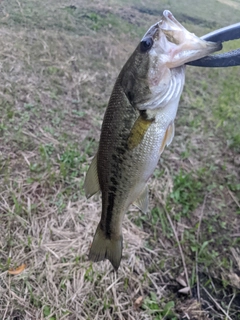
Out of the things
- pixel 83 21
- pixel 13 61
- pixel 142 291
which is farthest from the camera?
pixel 83 21

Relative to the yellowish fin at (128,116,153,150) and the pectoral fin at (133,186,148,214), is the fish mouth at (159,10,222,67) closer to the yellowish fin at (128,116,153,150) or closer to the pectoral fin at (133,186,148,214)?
the yellowish fin at (128,116,153,150)

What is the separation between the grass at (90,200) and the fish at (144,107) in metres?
1.00

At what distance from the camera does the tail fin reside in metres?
1.41

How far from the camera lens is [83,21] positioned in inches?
175

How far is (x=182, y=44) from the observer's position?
1.03m

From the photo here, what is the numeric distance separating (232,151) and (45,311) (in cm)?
210

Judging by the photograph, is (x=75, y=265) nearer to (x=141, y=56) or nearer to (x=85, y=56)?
(x=141, y=56)

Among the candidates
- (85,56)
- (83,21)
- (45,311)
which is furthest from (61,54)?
(45,311)

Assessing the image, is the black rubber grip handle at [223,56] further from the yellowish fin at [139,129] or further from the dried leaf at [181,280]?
the dried leaf at [181,280]

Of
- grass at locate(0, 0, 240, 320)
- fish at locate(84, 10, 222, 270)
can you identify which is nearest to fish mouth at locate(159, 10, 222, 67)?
fish at locate(84, 10, 222, 270)

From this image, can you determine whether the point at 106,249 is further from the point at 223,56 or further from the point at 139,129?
the point at 223,56

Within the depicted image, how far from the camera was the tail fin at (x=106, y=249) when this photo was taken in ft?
4.62

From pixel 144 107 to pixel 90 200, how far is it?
57.5 inches

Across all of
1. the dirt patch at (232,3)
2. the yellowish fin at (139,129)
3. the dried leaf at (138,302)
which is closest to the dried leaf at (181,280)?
the dried leaf at (138,302)
